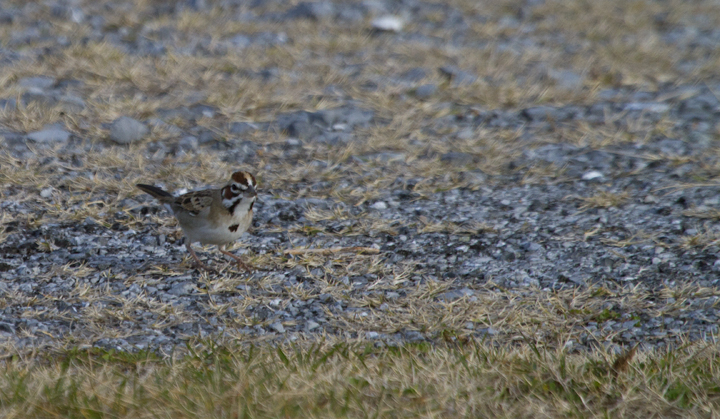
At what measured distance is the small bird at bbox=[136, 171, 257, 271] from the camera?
5.59 meters

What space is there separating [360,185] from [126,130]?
7.64 feet

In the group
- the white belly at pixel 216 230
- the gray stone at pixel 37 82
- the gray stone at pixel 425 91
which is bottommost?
the gray stone at pixel 425 91

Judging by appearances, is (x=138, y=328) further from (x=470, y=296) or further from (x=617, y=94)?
(x=617, y=94)

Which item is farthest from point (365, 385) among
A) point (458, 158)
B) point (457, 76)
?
point (457, 76)

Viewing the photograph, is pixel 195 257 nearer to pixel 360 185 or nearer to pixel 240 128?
pixel 360 185

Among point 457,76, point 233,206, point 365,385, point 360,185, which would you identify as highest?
point 365,385

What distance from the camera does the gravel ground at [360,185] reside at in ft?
16.5

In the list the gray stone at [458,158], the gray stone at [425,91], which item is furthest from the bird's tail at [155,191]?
the gray stone at [425,91]

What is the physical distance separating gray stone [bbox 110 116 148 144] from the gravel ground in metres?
0.02

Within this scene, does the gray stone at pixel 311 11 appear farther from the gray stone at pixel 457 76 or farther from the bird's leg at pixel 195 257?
the bird's leg at pixel 195 257

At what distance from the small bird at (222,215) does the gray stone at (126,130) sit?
6.88ft

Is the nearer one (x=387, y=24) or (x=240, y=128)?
(x=240, y=128)

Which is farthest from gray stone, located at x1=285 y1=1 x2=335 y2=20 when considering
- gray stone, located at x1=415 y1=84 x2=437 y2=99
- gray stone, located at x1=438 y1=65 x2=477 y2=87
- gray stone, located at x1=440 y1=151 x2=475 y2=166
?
gray stone, located at x1=440 y1=151 x2=475 y2=166

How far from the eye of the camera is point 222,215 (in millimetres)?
5590
